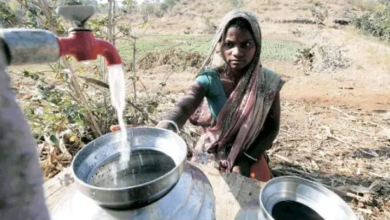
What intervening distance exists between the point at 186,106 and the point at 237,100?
1.45 ft

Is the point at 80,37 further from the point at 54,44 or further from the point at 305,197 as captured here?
the point at 305,197

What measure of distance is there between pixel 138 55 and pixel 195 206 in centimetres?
1227

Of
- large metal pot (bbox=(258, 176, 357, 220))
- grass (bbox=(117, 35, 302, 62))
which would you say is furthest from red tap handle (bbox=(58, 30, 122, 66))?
grass (bbox=(117, 35, 302, 62))

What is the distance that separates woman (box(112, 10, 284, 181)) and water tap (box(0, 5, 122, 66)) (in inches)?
49.7

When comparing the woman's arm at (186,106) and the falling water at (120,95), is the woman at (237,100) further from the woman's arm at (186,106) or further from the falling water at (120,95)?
the falling water at (120,95)

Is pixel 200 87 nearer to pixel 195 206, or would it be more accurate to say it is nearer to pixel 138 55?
pixel 195 206

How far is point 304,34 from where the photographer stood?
16844 millimetres

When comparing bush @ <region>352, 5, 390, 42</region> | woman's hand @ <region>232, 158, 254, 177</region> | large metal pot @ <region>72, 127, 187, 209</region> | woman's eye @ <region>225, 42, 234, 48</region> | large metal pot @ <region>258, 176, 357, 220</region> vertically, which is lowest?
bush @ <region>352, 5, 390, 42</region>

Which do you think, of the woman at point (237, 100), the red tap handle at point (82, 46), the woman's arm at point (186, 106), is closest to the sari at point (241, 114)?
the woman at point (237, 100)

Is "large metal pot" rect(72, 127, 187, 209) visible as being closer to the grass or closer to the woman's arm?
the woman's arm

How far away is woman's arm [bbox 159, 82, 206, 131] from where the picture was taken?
5.92ft

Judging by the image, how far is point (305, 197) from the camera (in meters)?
0.88

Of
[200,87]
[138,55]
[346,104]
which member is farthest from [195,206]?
[138,55]

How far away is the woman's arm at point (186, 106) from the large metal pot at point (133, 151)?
2.69 feet
